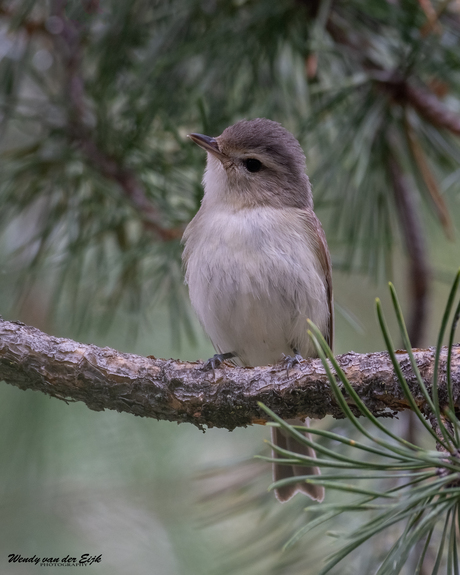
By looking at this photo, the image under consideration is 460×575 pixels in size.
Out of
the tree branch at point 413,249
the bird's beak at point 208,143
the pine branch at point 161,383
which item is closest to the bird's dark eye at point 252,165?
the bird's beak at point 208,143

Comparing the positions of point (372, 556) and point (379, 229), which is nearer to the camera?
point (372, 556)

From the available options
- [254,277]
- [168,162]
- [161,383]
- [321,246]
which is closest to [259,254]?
[254,277]

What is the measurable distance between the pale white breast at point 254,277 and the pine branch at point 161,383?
0.81m

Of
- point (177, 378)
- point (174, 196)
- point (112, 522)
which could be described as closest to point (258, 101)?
point (174, 196)

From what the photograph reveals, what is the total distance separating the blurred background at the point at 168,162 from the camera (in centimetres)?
270

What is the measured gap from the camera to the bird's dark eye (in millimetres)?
3138

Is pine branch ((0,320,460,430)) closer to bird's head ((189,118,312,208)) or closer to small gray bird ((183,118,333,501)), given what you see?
small gray bird ((183,118,333,501))

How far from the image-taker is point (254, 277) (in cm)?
264

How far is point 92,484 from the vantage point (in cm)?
347

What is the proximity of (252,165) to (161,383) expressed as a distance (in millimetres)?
1641

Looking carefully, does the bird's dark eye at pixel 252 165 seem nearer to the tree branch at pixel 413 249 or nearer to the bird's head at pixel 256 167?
the bird's head at pixel 256 167

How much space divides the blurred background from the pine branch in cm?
98

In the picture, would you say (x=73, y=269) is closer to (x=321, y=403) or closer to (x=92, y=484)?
(x=92, y=484)

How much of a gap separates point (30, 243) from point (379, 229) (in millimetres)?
1693
